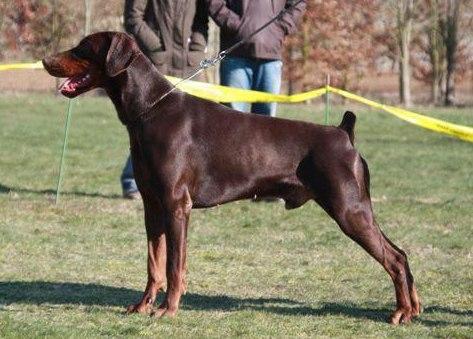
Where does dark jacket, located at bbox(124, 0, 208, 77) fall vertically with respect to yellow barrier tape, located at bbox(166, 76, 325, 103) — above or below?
above

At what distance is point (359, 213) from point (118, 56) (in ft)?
5.00

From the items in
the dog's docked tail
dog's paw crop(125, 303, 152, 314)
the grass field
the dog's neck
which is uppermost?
the dog's neck

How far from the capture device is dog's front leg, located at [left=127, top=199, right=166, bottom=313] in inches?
247

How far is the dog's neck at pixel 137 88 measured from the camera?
6.16 metres

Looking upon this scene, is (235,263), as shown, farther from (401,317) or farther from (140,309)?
(401,317)

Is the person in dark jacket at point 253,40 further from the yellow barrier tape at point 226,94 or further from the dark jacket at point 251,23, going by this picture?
the yellow barrier tape at point 226,94

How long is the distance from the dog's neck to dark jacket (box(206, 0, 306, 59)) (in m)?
3.94

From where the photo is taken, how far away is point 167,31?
397 inches

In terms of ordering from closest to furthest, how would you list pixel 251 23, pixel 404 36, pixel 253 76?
1. pixel 251 23
2. pixel 253 76
3. pixel 404 36

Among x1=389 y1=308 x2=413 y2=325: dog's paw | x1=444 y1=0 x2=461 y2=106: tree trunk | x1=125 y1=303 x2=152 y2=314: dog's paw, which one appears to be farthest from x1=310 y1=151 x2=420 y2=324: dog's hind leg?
x1=444 y1=0 x2=461 y2=106: tree trunk

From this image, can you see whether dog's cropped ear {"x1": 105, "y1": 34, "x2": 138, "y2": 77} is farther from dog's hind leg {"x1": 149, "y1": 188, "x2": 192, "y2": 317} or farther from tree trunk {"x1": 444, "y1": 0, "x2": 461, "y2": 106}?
tree trunk {"x1": 444, "y1": 0, "x2": 461, "y2": 106}

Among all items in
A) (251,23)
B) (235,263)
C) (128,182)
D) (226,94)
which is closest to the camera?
(235,263)

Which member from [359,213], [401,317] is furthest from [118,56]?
[401,317]

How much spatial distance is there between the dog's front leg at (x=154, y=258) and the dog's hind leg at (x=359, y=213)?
0.92 m
